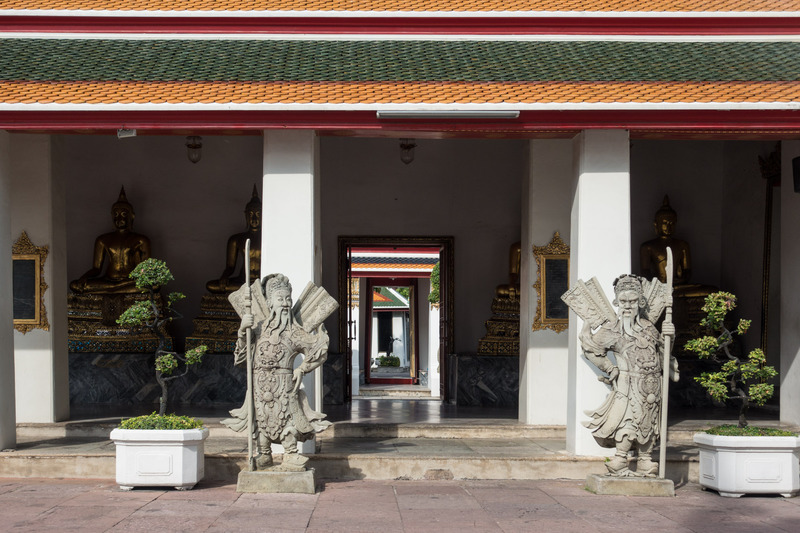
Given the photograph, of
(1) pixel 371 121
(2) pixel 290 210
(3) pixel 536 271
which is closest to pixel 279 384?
(2) pixel 290 210

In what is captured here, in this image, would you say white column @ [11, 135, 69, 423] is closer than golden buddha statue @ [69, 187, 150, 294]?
Yes

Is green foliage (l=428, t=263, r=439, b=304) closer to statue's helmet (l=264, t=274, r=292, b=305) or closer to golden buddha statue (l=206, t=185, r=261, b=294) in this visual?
golden buddha statue (l=206, t=185, r=261, b=294)

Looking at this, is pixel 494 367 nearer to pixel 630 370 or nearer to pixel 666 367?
pixel 630 370

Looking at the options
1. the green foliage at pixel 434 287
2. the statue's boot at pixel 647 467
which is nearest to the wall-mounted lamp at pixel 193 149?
the statue's boot at pixel 647 467

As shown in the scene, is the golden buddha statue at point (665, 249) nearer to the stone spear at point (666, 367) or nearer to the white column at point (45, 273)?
the stone spear at point (666, 367)

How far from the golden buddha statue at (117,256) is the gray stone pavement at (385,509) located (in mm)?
4698

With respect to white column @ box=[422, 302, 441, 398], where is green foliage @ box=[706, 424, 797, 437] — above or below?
above

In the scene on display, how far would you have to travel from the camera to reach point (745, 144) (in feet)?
41.5

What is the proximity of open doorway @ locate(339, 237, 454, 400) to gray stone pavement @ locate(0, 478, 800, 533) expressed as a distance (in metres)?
5.04

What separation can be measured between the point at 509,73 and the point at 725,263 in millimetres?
5214

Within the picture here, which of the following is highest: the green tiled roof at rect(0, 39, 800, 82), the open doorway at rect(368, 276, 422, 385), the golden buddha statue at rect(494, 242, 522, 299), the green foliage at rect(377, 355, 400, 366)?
the green tiled roof at rect(0, 39, 800, 82)

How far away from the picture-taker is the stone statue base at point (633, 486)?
783cm

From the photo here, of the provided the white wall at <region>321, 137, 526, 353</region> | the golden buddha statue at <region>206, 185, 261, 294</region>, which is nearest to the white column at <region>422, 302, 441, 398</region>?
the white wall at <region>321, 137, 526, 353</region>

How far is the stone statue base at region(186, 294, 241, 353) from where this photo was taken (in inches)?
493
